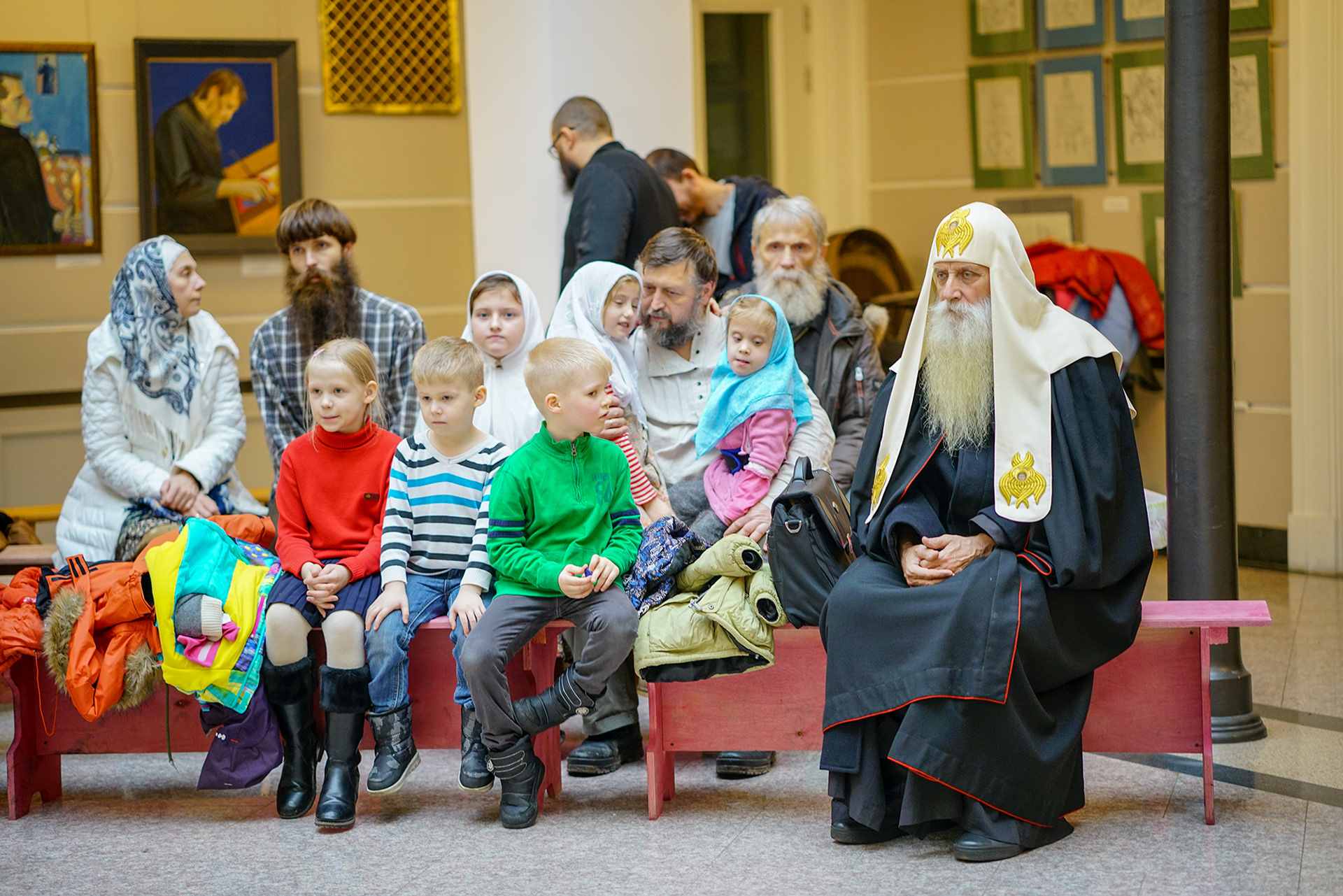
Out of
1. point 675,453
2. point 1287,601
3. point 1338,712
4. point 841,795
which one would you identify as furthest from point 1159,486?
point 841,795

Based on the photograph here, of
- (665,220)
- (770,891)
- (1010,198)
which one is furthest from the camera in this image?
(1010,198)

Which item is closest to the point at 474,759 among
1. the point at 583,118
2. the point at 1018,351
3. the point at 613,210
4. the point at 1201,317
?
the point at 1018,351

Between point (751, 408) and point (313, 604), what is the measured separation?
4.18ft

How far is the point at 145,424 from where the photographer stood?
4270mm

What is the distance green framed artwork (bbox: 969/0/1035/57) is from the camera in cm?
685

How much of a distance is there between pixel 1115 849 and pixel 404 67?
15.7ft

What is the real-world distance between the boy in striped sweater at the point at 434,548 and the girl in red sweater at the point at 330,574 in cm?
7

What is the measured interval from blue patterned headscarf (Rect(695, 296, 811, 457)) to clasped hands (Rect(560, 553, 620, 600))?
0.69 meters

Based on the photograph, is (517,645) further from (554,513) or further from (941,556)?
(941,556)

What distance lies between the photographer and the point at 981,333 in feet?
10.7

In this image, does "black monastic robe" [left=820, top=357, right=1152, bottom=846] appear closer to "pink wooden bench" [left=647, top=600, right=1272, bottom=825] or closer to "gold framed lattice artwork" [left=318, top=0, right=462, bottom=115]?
"pink wooden bench" [left=647, top=600, right=1272, bottom=825]

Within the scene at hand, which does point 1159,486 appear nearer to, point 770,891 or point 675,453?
point 675,453

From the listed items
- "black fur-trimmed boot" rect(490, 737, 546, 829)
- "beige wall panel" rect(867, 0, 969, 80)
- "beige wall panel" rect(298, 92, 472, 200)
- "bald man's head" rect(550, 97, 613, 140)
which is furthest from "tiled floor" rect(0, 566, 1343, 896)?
"beige wall panel" rect(867, 0, 969, 80)

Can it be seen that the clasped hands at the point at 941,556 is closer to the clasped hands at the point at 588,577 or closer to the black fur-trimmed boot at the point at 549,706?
the clasped hands at the point at 588,577
